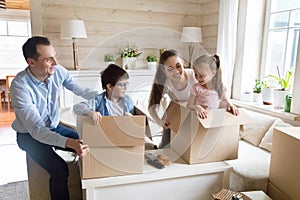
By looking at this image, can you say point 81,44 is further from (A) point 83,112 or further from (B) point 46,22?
(A) point 83,112

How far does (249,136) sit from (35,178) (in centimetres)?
166

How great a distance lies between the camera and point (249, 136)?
2137 millimetres

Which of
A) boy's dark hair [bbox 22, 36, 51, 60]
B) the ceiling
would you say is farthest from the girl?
the ceiling

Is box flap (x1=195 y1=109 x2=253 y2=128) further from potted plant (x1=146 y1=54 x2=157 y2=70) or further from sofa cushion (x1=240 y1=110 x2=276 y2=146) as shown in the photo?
potted plant (x1=146 y1=54 x2=157 y2=70)

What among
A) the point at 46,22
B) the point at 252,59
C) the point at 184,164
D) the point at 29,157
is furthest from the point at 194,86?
the point at 46,22

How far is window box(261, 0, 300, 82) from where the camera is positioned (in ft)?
7.39

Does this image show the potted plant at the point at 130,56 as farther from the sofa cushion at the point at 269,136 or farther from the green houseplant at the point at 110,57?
the sofa cushion at the point at 269,136

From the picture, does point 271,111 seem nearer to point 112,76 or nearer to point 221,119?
point 221,119

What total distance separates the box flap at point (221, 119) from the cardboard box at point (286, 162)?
9.4 inches

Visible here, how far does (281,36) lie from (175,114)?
1606 millimetres

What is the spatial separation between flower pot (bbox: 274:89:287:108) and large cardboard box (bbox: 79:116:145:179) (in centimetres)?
156

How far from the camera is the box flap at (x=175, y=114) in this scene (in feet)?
4.57

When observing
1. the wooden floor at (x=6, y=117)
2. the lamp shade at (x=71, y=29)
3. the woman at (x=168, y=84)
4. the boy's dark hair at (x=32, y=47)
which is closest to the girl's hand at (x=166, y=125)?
the woman at (x=168, y=84)

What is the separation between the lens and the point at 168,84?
1.57 m
